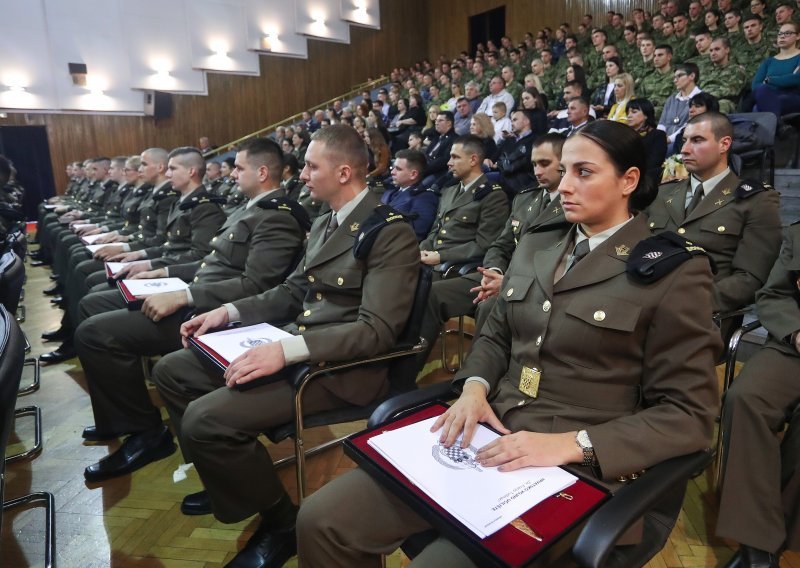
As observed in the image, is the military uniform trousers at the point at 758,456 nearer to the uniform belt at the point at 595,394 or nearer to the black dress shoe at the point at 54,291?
the uniform belt at the point at 595,394

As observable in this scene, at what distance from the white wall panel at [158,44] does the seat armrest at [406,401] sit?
9.13m

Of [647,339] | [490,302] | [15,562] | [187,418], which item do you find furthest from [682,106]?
[15,562]

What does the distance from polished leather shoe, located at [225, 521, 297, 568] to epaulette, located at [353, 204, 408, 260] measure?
0.87 meters

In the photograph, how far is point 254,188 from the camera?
2.46m

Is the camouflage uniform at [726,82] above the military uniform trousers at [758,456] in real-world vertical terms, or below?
above

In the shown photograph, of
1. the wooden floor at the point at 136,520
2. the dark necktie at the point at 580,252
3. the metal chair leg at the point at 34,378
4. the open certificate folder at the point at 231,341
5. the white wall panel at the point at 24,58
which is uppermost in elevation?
the white wall panel at the point at 24,58

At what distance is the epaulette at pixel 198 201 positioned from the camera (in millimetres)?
2970

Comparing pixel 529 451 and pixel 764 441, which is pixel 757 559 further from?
pixel 529 451

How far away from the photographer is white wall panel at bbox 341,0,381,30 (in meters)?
10.6

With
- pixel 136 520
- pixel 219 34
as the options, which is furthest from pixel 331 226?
pixel 219 34

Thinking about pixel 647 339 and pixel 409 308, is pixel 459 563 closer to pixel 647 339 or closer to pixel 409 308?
pixel 647 339

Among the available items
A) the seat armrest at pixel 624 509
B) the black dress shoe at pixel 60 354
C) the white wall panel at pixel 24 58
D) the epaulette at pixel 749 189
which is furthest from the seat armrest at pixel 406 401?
the white wall panel at pixel 24 58

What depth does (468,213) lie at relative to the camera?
3.26m

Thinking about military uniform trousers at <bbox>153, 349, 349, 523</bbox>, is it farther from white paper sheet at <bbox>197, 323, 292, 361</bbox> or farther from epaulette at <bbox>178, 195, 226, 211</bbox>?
epaulette at <bbox>178, 195, 226, 211</bbox>
